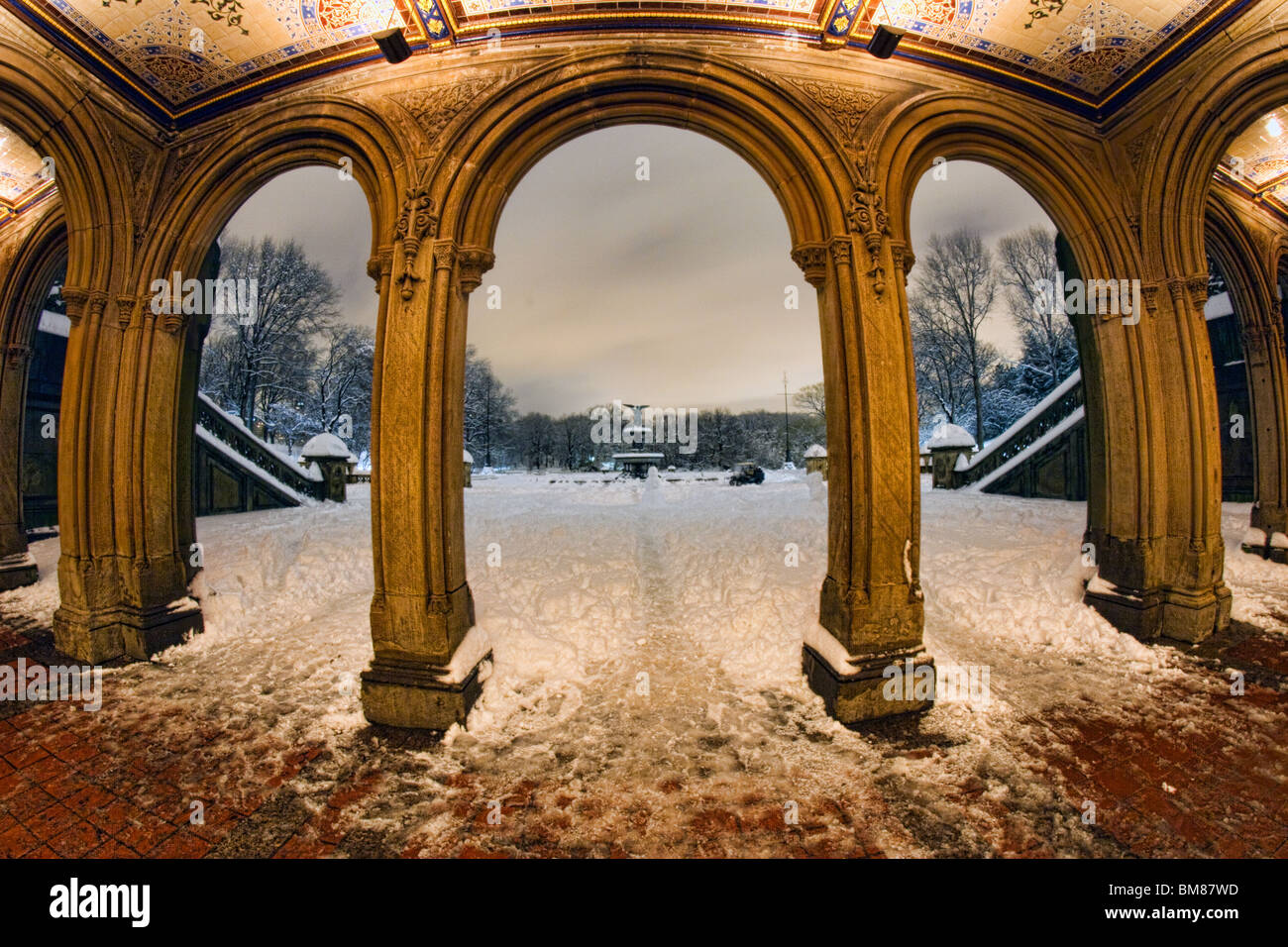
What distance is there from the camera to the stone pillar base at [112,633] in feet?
15.4

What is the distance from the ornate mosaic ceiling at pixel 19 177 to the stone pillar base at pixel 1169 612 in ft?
45.4

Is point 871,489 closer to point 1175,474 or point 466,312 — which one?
point 466,312

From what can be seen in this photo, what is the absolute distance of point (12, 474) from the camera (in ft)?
23.7

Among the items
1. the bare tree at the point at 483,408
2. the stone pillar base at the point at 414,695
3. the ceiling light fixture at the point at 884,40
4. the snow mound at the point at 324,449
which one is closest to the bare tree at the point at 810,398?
the bare tree at the point at 483,408

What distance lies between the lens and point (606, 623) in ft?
16.9

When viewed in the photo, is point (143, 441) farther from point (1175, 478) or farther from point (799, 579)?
point (1175, 478)

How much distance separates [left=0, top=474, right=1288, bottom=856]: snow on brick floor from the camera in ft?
8.45

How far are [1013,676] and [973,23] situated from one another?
593 cm

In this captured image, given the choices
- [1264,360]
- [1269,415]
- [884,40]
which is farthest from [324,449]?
[1269,415]

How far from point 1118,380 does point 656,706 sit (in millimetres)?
6045

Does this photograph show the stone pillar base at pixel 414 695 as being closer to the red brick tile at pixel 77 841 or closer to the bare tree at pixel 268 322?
the red brick tile at pixel 77 841

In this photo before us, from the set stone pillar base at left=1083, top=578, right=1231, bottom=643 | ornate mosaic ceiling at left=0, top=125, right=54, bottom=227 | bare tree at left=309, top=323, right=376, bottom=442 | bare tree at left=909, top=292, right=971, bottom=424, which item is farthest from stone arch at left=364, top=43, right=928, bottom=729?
bare tree at left=309, top=323, right=376, bottom=442

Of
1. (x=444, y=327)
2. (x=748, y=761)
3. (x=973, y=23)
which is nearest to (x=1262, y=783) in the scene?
(x=748, y=761)

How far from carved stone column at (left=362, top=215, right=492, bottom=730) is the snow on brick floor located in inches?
14.5
